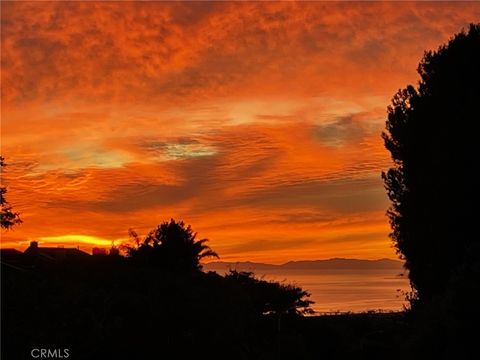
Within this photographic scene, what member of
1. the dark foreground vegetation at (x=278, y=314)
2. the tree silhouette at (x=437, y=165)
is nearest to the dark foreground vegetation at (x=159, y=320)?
the dark foreground vegetation at (x=278, y=314)

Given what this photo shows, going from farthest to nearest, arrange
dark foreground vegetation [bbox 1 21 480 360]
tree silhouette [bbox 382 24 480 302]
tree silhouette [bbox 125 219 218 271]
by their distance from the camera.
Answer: tree silhouette [bbox 125 219 218 271]
tree silhouette [bbox 382 24 480 302]
dark foreground vegetation [bbox 1 21 480 360]

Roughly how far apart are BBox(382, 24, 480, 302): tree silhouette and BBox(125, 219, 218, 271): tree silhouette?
12610mm

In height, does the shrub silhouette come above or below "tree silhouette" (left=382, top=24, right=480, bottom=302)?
below

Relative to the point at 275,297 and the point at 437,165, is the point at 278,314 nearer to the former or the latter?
the point at 275,297

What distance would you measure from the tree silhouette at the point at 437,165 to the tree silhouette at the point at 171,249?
41.4 feet

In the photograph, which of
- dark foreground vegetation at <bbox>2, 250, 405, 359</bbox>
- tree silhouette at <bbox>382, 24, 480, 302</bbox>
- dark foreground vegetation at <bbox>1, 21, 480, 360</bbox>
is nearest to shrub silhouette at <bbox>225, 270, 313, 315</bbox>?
dark foreground vegetation at <bbox>2, 250, 405, 359</bbox>

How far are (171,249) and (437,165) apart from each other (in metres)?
16.5

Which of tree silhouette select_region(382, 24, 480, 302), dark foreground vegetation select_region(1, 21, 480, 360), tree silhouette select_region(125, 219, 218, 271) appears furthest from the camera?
tree silhouette select_region(125, 219, 218, 271)

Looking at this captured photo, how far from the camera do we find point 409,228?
87.1 feet

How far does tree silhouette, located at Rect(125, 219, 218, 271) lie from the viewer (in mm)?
32688

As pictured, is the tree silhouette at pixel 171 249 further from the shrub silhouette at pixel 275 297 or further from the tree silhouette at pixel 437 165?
the tree silhouette at pixel 437 165

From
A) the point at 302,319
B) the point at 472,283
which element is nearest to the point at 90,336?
the point at 472,283

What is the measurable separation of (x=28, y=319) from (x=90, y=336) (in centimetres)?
219

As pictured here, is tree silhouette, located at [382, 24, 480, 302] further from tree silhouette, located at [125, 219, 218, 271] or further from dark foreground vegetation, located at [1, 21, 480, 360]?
tree silhouette, located at [125, 219, 218, 271]
